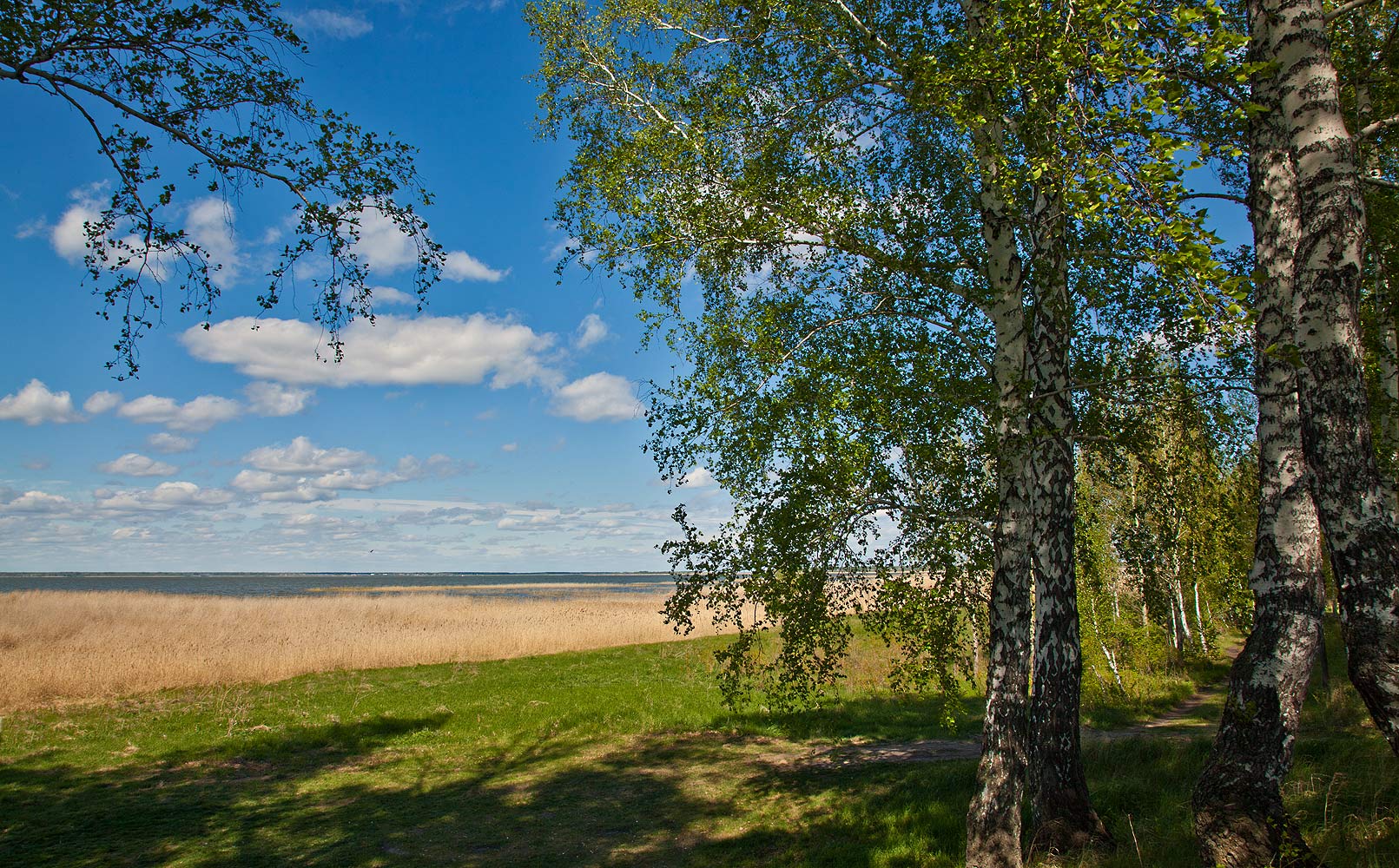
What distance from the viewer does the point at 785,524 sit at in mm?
9062

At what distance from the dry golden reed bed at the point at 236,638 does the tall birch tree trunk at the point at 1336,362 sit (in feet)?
87.1

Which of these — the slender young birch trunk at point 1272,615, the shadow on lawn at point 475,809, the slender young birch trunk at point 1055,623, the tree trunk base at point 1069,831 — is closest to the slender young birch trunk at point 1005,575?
the slender young birch trunk at point 1055,623

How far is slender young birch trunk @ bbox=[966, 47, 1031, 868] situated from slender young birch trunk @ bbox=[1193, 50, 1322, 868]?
2219 millimetres

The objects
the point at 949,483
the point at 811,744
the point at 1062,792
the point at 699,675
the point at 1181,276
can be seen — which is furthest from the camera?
the point at 699,675

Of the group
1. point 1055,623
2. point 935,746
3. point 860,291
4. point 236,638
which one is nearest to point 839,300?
point 860,291

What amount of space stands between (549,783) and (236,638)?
23270mm

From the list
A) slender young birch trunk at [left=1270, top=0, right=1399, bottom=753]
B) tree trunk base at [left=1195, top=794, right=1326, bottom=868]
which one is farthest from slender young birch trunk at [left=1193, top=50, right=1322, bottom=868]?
slender young birch trunk at [left=1270, top=0, right=1399, bottom=753]

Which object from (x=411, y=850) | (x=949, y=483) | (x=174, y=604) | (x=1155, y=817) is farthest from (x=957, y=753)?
(x=174, y=604)

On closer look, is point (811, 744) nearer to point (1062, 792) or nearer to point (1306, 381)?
point (1062, 792)

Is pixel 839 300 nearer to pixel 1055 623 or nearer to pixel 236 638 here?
pixel 1055 623

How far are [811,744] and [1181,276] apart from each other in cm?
1423

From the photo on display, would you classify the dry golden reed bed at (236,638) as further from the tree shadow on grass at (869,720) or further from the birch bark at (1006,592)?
the birch bark at (1006,592)

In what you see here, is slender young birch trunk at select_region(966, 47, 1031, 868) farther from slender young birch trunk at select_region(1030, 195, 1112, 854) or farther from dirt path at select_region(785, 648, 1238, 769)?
dirt path at select_region(785, 648, 1238, 769)

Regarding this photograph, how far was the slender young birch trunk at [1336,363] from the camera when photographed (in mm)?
4582
